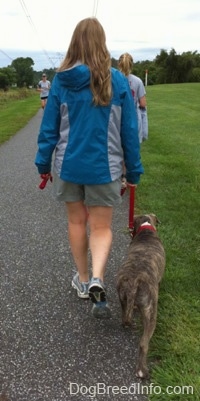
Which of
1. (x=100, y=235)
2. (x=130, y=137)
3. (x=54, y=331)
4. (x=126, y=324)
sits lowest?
(x=54, y=331)

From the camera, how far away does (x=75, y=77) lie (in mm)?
2826

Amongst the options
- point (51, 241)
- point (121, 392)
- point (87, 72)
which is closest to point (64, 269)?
point (51, 241)

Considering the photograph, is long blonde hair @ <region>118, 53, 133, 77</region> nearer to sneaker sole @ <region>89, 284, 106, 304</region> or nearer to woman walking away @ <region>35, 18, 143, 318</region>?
woman walking away @ <region>35, 18, 143, 318</region>

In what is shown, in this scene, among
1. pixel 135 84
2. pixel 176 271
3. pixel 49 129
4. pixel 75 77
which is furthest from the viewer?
pixel 135 84

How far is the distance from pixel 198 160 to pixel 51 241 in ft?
16.6

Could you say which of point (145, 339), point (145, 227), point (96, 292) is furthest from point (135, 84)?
point (145, 339)

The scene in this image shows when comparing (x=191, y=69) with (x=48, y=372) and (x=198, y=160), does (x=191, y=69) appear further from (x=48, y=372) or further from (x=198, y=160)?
(x=48, y=372)

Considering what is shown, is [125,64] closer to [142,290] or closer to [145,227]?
[145,227]

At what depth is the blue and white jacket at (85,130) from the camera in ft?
9.45

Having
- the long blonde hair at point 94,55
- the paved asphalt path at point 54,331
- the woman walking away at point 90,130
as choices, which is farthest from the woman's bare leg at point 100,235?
the long blonde hair at point 94,55

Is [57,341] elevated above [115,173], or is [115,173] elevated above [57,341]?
[115,173]

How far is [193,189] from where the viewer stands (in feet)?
22.2

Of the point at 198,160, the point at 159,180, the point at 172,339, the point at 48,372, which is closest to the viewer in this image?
the point at 48,372

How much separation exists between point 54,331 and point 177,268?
1401 millimetres
